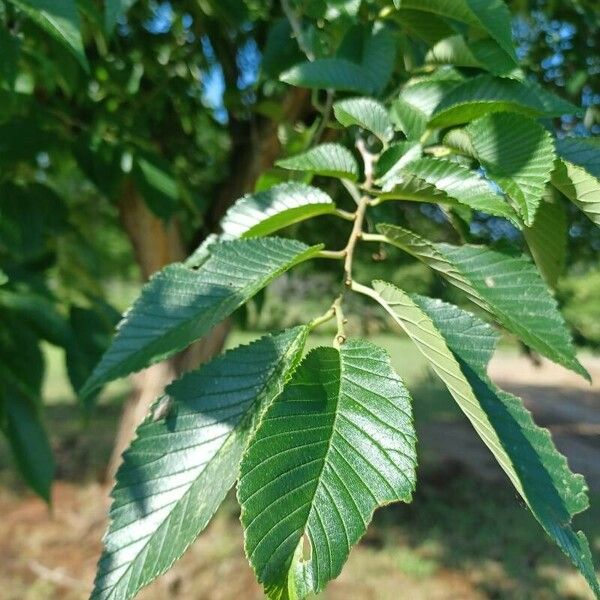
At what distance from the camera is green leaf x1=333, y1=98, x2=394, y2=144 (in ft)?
2.19

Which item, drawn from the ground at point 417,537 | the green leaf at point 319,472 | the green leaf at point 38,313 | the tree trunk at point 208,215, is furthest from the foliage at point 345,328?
the tree trunk at point 208,215

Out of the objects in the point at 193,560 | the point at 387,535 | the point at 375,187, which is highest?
the point at 375,187

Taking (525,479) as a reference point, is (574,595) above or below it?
below

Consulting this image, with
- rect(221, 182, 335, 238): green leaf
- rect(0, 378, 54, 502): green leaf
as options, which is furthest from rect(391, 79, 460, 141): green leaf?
rect(0, 378, 54, 502): green leaf

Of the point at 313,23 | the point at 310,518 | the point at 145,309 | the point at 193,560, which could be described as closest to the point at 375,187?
the point at 145,309

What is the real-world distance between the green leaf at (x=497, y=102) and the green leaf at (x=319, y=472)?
29 centimetres

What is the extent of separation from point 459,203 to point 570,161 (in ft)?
0.47

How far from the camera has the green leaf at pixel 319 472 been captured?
375 mm

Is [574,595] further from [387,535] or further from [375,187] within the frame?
[375,187]

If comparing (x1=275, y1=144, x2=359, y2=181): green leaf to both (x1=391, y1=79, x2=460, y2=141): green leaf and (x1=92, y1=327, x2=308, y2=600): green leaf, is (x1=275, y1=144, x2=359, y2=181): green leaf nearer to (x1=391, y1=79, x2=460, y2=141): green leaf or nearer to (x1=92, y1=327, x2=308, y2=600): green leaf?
(x1=391, y1=79, x2=460, y2=141): green leaf

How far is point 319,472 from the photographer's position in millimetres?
392

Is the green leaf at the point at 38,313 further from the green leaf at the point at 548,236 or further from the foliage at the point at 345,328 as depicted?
the green leaf at the point at 548,236

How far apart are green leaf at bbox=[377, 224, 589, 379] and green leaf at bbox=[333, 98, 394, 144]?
0.17m

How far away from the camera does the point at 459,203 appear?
0.53 meters
